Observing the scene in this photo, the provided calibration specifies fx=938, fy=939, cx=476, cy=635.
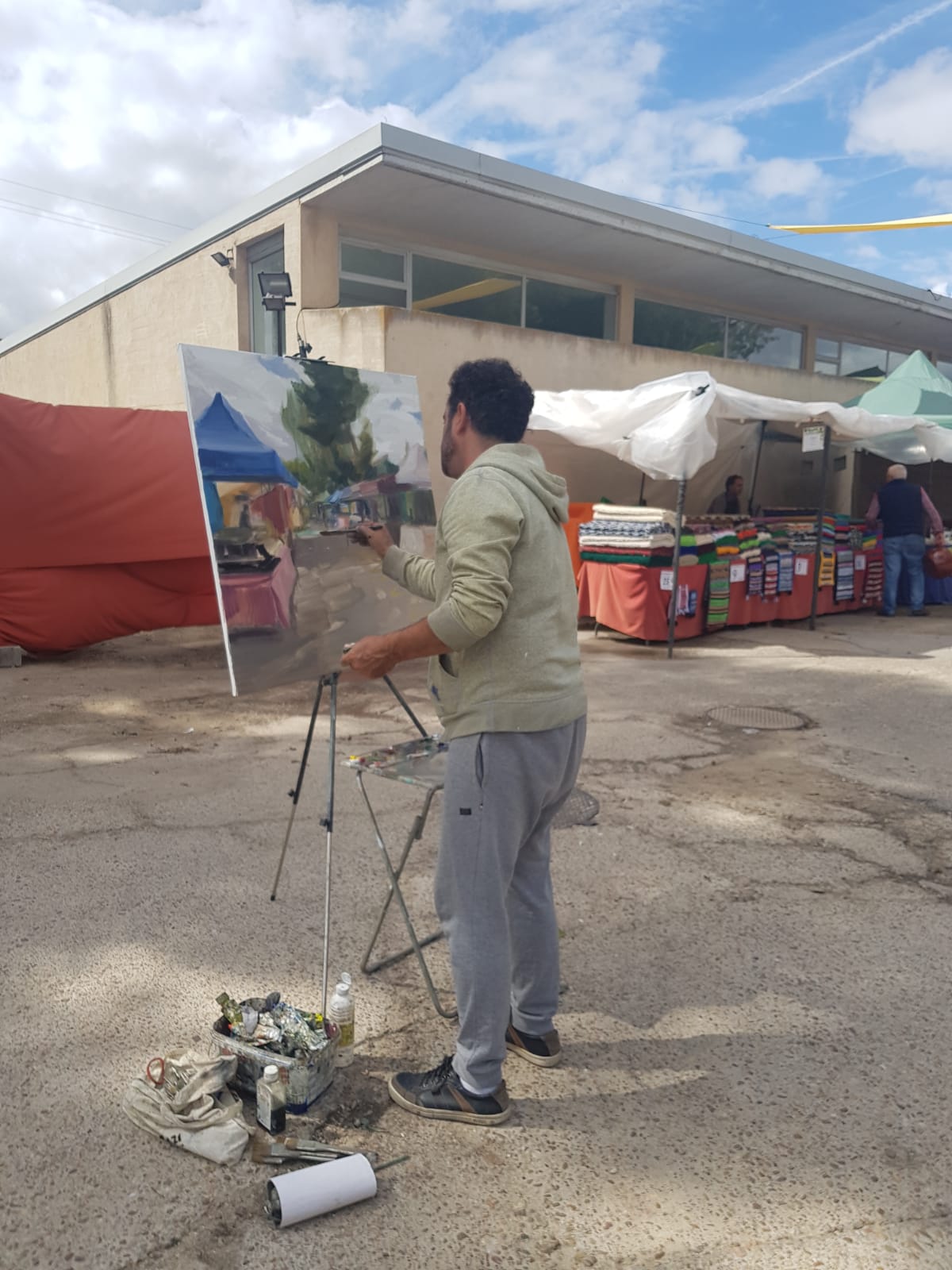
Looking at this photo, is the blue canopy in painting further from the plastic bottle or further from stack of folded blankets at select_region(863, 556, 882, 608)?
stack of folded blankets at select_region(863, 556, 882, 608)

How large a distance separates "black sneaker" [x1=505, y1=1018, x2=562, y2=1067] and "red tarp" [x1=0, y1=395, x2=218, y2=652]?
6.56 meters

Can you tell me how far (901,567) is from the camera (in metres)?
12.0

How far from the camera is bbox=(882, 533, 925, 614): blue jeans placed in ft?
38.4

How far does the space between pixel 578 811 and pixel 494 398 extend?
9.21 feet

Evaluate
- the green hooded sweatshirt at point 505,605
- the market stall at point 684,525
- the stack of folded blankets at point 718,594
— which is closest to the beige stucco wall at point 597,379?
the market stall at point 684,525

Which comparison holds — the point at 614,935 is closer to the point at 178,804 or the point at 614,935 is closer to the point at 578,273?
the point at 178,804

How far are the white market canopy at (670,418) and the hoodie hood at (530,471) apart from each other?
20.3 feet

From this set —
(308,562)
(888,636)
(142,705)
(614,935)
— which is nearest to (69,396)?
(142,705)

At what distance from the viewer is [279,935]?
3385 mm

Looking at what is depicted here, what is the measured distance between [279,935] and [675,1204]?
171cm

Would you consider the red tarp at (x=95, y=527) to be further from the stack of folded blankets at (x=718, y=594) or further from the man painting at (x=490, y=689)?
the man painting at (x=490, y=689)

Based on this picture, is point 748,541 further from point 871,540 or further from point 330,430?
point 330,430

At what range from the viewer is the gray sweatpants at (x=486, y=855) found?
2.28m

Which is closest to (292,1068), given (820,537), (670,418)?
(670,418)
